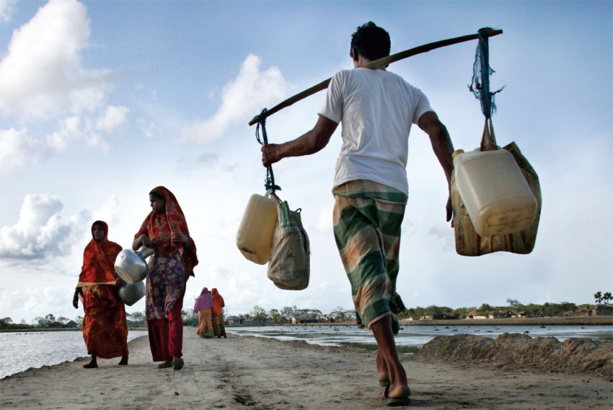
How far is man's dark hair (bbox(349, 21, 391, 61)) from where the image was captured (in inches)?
118

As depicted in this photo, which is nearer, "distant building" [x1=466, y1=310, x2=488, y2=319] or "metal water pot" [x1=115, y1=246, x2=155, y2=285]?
"metal water pot" [x1=115, y1=246, x2=155, y2=285]

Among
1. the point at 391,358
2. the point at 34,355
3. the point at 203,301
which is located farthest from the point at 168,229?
the point at 203,301

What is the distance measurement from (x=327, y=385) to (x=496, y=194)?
1852 millimetres

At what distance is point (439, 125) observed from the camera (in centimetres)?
295

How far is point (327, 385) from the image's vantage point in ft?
11.3

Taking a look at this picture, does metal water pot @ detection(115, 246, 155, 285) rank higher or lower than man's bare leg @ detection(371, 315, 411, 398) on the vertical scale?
higher

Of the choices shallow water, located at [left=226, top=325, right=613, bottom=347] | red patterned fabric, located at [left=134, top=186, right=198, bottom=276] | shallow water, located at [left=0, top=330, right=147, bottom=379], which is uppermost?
red patterned fabric, located at [left=134, top=186, right=198, bottom=276]

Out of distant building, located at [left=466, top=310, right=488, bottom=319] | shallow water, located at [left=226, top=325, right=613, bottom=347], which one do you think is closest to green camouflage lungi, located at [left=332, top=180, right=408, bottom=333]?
shallow water, located at [left=226, top=325, right=613, bottom=347]

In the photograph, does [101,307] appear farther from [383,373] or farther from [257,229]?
[383,373]

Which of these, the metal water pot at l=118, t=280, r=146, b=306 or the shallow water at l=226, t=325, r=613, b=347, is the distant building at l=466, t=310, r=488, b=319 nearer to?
the shallow water at l=226, t=325, r=613, b=347

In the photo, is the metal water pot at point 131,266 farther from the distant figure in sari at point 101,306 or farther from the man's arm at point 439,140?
the man's arm at point 439,140

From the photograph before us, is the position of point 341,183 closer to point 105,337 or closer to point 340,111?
point 340,111

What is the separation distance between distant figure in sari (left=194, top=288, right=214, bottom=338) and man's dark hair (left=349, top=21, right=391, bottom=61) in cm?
1266

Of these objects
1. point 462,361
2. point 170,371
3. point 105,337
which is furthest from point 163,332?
point 462,361
